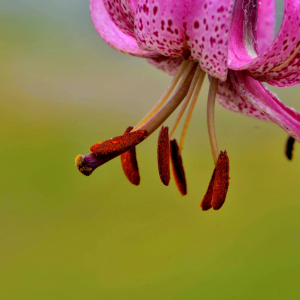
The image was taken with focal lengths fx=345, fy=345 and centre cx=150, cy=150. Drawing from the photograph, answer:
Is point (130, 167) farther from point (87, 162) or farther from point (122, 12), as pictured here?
point (122, 12)

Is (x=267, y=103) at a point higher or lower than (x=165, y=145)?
higher

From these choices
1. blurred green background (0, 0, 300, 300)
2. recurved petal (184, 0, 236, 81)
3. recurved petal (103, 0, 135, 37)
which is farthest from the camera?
blurred green background (0, 0, 300, 300)

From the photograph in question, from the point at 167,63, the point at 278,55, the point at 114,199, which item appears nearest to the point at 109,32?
the point at 167,63

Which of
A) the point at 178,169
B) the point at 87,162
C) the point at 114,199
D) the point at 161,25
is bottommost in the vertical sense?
the point at 114,199

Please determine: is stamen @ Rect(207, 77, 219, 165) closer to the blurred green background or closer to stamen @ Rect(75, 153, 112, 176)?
stamen @ Rect(75, 153, 112, 176)

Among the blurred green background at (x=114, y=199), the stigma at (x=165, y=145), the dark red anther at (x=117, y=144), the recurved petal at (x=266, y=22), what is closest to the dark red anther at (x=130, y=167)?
the stigma at (x=165, y=145)

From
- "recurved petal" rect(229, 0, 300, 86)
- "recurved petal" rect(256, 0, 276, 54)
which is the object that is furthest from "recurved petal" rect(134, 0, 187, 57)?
"recurved petal" rect(256, 0, 276, 54)
